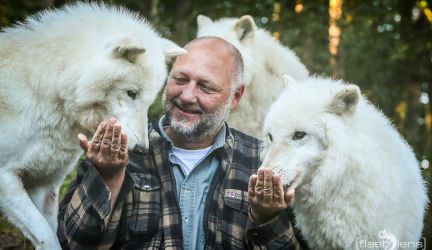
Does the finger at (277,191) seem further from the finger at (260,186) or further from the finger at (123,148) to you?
the finger at (123,148)

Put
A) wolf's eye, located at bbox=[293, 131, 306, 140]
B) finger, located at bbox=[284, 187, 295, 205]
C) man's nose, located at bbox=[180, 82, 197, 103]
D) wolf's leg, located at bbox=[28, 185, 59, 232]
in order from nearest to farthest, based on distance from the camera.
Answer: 1. finger, located at bbox=[284, 187, 295, 205]
2. wolf's eye, located at bbox=[293, 131, 306, 140]
3. man's nose, located at bbox=[180, 82, 197, 103]
4. wolf's leg, located at bbox=[28, 185, 59, 232]

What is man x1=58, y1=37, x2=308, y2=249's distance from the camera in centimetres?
287

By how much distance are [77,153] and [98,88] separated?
0.62 metres

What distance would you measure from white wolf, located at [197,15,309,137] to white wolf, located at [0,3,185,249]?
95.6 inches

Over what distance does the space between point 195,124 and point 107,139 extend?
3.02ft

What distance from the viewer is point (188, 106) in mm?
3477

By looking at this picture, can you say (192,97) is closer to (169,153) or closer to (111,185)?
(169,153)

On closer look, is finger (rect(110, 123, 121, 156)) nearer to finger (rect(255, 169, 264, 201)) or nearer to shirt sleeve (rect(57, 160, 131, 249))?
shirt sleeve (rect(57, 160, 131, 249))

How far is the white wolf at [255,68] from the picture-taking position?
588 cm

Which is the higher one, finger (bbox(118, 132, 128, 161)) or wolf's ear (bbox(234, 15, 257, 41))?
wolf's ear (bbox(234, 15, 257, 41))

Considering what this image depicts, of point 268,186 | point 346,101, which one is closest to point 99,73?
point 268,186

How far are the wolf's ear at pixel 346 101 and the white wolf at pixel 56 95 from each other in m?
1.26

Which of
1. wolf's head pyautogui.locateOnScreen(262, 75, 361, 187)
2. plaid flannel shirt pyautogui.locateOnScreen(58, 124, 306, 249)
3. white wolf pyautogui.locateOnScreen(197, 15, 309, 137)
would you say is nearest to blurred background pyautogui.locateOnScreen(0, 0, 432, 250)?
white wolf pyautogui.locateOnScreen(197, 15, 309, 137)

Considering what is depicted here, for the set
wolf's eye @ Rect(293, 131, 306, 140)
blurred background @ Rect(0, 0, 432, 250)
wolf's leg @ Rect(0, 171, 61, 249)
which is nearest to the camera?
wolf's eye @ Rect(293, 131, 306, 140)
